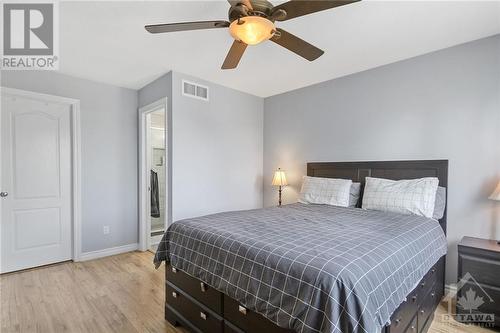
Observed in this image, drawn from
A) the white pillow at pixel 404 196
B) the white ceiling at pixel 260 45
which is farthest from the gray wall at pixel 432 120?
the white pillow at pixel 404 196

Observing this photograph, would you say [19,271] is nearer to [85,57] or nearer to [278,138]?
[85,57]

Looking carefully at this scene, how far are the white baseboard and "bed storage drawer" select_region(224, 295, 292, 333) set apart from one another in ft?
9.13

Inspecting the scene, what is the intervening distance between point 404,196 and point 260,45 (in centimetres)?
208

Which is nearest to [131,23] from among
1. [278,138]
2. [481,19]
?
[278,138]

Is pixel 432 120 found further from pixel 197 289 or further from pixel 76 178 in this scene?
pixel 76 178

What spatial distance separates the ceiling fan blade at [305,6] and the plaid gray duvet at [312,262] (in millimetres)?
1338

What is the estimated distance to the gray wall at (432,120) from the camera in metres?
2.42

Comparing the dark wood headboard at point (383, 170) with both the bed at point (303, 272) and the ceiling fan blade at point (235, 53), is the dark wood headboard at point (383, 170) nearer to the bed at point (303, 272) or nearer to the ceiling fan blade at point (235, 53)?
the bed at point (303, 272)

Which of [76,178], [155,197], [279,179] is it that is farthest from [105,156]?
[279,179]

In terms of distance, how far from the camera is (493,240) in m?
2.33

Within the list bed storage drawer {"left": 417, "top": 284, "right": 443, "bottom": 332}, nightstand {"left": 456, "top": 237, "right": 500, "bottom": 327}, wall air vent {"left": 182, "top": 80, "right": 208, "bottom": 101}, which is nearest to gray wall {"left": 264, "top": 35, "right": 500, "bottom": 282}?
nightstand {"left": 456, "top": 237, "right": 500, "bottom": 327}

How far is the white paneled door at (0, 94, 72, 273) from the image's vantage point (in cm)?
303

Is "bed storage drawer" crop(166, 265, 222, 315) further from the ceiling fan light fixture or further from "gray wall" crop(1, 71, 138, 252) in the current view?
"gray wall" crop(1, 71, 138, 252)

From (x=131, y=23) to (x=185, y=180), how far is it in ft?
6.01
